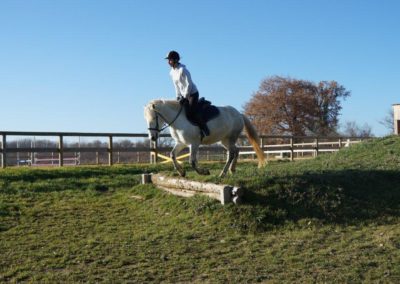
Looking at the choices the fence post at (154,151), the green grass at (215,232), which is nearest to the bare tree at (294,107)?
the fence post at (154,151)

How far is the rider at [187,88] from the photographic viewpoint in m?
11.1

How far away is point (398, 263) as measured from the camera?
6.93m

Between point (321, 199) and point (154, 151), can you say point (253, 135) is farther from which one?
point (154, 151)

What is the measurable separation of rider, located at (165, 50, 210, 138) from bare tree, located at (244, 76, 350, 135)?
4415 centimetres

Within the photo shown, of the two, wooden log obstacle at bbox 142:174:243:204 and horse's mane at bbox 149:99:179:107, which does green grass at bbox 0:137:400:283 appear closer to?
wooden log obstacle at bbox 142:174:243:204

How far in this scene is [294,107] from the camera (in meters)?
55.5

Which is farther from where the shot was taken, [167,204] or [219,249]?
[167,204]

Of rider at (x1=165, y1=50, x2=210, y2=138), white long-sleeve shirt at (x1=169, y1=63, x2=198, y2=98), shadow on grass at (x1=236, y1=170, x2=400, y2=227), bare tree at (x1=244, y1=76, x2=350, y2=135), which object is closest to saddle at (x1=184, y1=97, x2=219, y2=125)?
rider at (x1=165, y1=50, x2=210, y2=138)

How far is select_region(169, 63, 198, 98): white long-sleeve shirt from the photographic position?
1113cm

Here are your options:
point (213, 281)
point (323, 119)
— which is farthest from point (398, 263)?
point (323, 119)

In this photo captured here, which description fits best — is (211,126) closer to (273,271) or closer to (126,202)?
(126,202)

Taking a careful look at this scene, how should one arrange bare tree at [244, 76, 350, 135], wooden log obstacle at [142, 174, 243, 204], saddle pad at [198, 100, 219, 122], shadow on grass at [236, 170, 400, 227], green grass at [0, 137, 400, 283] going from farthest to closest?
1. bare tree at [244, 76, 350, 135]
2. saddle pad at [198, 100, 219, 122]
3. wooden log obstacle at [142, 174, 243, 204]
4. shadow on grass at [236, 170, 400, 227]
5. green grass at [0, 137, 400, 283]

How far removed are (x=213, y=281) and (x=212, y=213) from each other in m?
3.38

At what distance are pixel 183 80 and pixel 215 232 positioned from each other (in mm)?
3732
